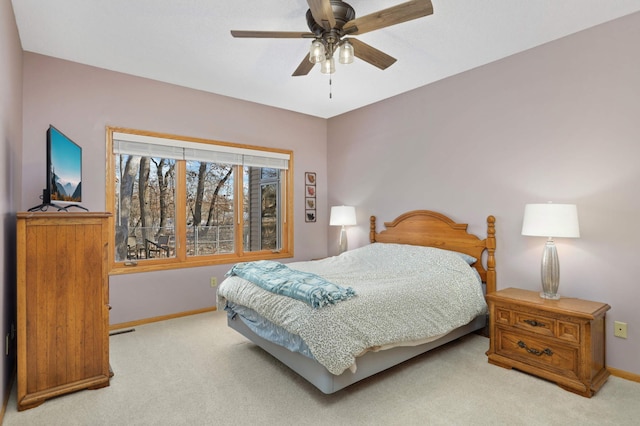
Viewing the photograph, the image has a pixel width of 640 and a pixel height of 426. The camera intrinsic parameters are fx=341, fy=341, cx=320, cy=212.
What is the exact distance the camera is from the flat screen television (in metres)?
2.31

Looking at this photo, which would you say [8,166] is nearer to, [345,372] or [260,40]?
[260,40]

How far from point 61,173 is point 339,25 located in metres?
2.26

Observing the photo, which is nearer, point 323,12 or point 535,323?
point 323,12

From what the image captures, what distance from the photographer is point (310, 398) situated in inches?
86.9

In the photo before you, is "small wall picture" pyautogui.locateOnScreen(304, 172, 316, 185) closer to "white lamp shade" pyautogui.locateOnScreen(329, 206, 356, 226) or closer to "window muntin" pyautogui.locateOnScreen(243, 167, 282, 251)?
"window muntin" pyautogui.locateOnScreen(243, 167, 282, 251)

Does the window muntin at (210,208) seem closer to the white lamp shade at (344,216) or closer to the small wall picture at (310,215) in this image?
the small wall picture at (310,215)

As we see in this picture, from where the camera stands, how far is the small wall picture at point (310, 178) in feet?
16.8

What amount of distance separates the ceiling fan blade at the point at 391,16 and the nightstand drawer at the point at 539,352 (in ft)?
7.79

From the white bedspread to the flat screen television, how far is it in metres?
1.44

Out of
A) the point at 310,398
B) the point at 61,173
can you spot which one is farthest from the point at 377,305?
the point at 61,173

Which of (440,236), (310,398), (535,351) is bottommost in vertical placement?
(310,398)

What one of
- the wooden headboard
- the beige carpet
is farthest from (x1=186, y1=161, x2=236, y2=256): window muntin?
the wooden headboard

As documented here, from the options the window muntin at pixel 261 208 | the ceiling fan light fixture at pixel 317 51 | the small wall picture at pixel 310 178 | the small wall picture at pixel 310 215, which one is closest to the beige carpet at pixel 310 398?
the window muntin at pixel 261 208

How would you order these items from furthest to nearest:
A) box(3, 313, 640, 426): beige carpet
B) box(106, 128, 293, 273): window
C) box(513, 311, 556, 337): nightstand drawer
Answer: box(106, 128, 293, 273): window, box(513, 311, 556, 337): nightstand drawer, box(3, 313, 640, 426): beige carpet
